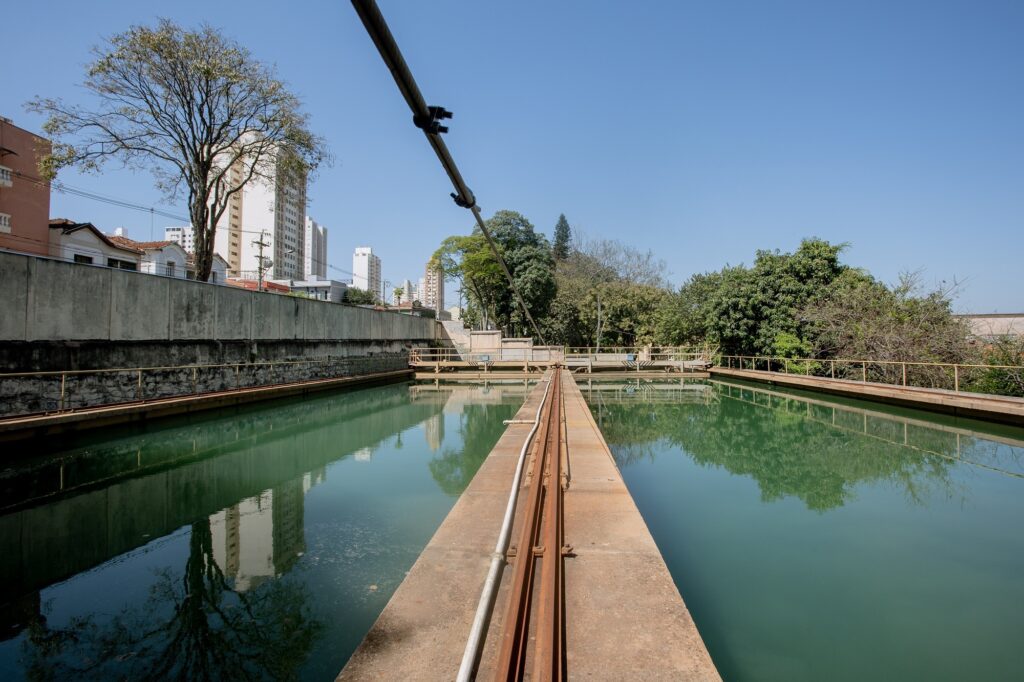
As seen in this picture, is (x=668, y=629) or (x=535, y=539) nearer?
(x=668, y=629)

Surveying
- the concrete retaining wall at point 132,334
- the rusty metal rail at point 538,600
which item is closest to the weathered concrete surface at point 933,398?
the rusty metal rail at point 538,600

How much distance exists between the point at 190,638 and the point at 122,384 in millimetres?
10708

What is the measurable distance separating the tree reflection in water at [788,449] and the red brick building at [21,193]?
76.9 feet

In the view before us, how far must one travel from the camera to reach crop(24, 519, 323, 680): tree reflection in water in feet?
9.14

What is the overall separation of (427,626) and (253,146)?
20.0 meters

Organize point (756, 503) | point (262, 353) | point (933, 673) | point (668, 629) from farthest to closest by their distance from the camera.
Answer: point (262, 353)
point (756, 503)
point (933, 673)
point (668, 629)

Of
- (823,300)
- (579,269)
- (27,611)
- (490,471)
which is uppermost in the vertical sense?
(579,269)

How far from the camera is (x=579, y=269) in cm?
4097

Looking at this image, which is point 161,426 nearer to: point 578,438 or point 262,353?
point 262,353

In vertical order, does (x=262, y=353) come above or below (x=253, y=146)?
below

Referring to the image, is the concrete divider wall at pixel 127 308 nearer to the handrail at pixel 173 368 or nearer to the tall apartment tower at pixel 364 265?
the handrail at pixel 173 368

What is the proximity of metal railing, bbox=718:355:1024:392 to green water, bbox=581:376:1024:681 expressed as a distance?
125 inches

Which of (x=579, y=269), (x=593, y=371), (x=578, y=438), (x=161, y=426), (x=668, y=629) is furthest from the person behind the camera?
(x=579, y=269)

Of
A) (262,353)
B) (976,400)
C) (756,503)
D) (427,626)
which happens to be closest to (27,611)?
(427,626)
